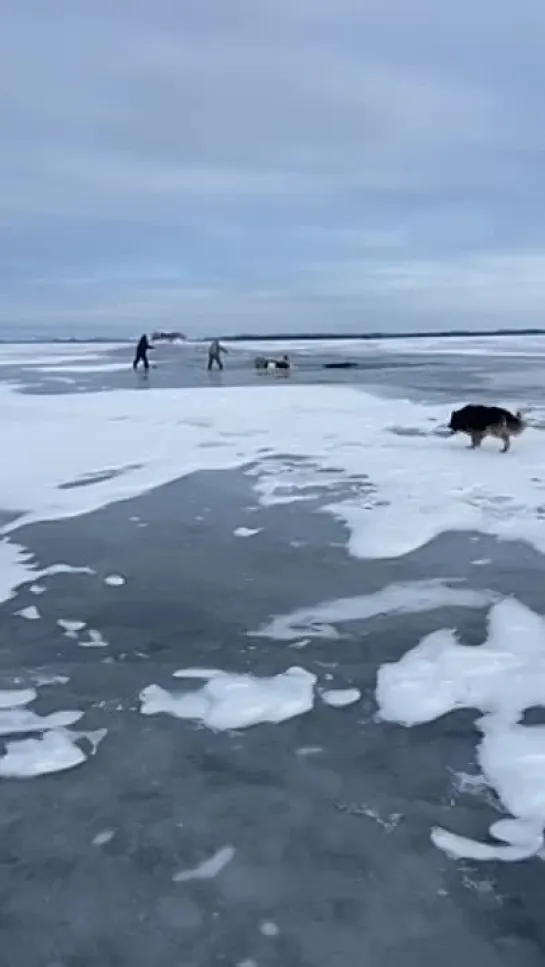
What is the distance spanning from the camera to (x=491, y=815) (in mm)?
2832

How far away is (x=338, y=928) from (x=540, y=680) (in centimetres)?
196

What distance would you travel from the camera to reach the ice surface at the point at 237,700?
356cm

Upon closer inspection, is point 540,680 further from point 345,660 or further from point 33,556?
point 33,556

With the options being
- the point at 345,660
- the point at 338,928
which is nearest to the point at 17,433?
the point at 345,660

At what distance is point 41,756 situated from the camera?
3.26 meters

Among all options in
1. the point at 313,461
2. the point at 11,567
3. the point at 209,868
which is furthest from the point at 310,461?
the point at 209,868

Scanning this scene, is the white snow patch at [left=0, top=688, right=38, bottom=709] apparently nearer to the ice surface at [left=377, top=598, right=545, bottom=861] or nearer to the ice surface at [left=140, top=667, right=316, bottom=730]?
the ice surface at [left=140, top=667, right=316, bottom=730]

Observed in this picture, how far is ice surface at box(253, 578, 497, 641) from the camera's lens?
14.9ft

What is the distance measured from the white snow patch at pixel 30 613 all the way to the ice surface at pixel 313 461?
49 cm

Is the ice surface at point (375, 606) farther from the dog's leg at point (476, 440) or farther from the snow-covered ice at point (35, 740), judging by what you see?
the dog's leg at point (476, 440)

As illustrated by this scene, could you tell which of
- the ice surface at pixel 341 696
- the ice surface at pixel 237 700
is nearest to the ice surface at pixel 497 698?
the ice surface at pixel 341 696

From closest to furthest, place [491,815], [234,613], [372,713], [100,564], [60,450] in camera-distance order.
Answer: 1. [491,815]
2. [372,713]
3. [234,613]
4. [100,564]
5. [60,450]

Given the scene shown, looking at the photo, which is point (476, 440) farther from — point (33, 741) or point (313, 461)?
point (33, 741)

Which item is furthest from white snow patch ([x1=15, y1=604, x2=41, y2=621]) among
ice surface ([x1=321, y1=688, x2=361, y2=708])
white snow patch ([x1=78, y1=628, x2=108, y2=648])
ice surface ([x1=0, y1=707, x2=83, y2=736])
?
ice surface ([x1=321, y1=688, x2=361, y2=708])
